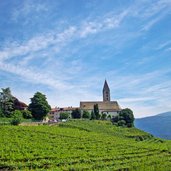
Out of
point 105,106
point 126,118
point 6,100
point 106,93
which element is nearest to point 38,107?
point 6,100

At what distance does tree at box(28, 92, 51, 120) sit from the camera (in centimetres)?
7756

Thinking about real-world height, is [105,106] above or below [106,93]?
below

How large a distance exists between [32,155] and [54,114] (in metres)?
106

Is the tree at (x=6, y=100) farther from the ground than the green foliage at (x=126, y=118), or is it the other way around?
the tree at (x=6, y=100)

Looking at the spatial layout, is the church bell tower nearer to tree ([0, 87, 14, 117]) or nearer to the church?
the church

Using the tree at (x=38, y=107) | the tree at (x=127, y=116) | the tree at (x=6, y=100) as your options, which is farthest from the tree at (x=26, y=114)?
the tree at (x=127, y=116)

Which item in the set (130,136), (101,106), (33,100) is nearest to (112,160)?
(130,136)

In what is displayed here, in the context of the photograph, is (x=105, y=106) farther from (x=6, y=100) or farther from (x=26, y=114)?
(x=26, y=114)

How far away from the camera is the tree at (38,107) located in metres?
77.6

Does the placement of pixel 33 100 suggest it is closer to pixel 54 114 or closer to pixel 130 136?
pixel 130 136

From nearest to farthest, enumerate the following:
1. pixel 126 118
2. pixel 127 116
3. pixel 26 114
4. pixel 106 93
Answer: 1. pixel 26 114
2. pixel 127 116
3. pixel 126 118
4. pixel 106 93

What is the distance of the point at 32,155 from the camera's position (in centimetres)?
2895

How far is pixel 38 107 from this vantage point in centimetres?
7756

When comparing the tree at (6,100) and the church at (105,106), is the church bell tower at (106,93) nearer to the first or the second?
the church at (105,106)
